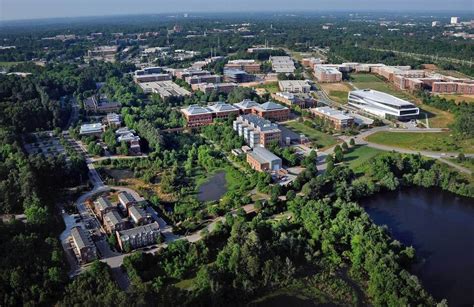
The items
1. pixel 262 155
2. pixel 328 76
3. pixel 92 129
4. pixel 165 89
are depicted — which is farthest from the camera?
pixel 328 76

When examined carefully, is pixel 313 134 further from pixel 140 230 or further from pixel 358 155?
pixel 140 230

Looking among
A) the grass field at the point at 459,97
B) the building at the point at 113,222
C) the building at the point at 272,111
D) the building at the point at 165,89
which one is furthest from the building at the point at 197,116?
the grass field at the point at 459,97

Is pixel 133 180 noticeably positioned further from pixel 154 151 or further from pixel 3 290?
pixel 3 290

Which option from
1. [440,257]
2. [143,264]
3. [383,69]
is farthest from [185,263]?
[383,69]

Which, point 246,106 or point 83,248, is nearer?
point 83,248

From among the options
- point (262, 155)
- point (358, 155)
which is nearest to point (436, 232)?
point (358, 155)
